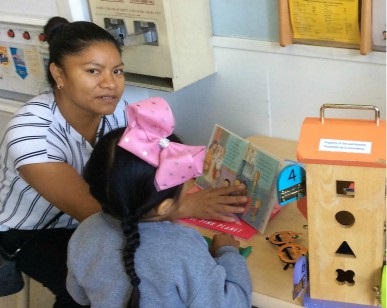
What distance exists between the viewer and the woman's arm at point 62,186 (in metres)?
1.33

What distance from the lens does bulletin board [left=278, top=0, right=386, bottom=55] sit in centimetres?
138

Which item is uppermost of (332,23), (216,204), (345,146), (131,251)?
(332,23)

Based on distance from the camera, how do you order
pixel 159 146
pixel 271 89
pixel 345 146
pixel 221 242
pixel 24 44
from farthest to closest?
1. pixel 24 44
2. pixel 271 89
3. pixel 221 242
4. pixel 159 146
5. pixel 345 146

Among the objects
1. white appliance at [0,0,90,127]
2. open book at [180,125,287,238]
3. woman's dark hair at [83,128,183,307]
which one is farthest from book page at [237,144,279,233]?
white appliance at [0,0,90,127]

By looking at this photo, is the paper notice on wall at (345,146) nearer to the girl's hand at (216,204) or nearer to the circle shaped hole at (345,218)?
the circle shaped hole at (345,218)

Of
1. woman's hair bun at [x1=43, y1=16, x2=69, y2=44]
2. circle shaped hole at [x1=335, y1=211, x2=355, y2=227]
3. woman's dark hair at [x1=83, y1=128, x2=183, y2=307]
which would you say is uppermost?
woman's hair bun at [x1=43, y1=16, x2=69, y2=44]

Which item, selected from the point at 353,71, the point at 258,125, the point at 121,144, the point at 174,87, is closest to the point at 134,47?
the point at 174,87

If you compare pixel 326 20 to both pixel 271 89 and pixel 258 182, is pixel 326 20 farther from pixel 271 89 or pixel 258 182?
pixel 258 182

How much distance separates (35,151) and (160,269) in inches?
22.0

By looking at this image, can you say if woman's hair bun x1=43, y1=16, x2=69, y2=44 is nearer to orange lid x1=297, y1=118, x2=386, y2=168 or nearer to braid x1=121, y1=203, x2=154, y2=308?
braid x1=121, y1=203, x2=154, y2=308

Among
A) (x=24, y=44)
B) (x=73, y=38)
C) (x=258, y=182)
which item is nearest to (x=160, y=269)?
(x=258, y=182)

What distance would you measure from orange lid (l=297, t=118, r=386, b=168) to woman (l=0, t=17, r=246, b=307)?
1.42 ft

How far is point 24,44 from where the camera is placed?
1898 mm

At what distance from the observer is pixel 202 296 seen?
100 cm
